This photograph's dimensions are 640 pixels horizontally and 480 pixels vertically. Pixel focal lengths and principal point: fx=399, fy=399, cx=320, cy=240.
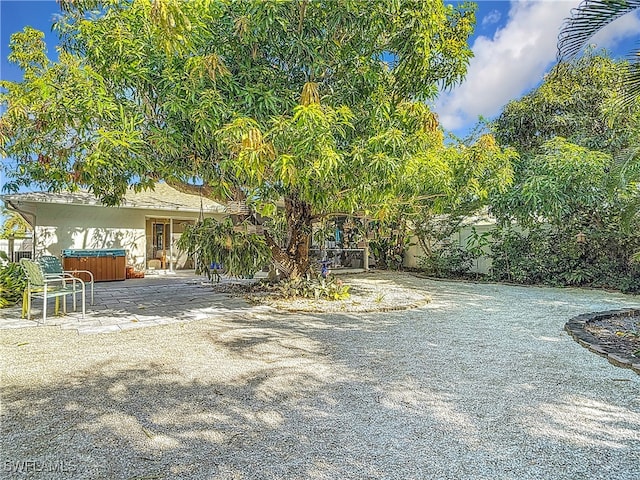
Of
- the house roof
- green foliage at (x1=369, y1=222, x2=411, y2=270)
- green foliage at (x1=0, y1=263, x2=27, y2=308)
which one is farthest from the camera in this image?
green foliage at (x1=369, y1=222, x2=411, y2=270)

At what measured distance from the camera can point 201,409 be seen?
3.24 m


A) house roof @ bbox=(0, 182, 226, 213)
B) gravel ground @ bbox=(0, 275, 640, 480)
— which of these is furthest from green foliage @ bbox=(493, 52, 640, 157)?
house roof @ bbox=(0, 182, 226, 213)

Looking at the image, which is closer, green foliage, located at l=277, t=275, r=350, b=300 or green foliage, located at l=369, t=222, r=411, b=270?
green foliage, located at l=277, t=275, r=350, b=300

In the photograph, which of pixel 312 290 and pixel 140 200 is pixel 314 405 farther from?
pixel 140 200

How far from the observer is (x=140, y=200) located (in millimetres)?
14289

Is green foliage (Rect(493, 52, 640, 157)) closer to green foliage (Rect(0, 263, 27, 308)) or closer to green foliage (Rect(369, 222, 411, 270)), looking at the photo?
green foliage (Rect(369, 222, 411, 270))

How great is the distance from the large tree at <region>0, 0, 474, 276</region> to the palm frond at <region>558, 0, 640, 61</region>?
7.72ft

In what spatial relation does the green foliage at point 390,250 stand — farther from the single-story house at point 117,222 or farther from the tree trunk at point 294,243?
the tree trunk at point 294,243

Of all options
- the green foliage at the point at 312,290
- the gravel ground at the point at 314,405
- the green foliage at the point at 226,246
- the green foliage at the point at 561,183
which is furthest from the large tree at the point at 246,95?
the green foliage at the point at 561,183

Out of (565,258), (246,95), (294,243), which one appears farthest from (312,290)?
(565,258)

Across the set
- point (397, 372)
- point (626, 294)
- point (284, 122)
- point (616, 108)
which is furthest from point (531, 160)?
point (397, 372)

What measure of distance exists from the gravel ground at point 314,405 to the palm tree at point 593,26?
3386 mm

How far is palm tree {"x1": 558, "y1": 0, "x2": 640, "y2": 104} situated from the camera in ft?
14.1

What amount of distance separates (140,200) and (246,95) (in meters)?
9.61
